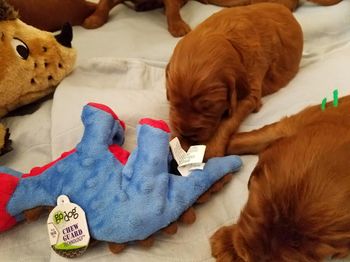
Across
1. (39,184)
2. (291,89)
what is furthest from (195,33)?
(39,184)

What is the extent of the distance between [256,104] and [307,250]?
35.1 inches

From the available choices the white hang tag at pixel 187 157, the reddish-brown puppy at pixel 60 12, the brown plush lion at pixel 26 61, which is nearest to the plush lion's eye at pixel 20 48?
the brown plush lion at pixel 26 61

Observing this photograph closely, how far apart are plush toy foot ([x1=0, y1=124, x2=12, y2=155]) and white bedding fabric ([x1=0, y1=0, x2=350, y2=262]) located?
0.12 ft

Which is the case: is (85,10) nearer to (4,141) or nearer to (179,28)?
(179,28)

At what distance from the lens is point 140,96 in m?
1.81

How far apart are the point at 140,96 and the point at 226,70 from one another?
0.42 metres

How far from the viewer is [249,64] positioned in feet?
5.82

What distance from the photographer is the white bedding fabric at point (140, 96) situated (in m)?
1.38

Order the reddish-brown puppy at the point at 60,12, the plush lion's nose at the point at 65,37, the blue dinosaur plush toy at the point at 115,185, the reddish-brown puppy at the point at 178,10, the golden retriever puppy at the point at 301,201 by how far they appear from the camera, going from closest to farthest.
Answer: the golden retriever puppy at the point at 301,201 → the blue dinosaur plush toy at the point at 115,185 → the plush lion's nose at the point at 65,37 → the reddish-brown puppy at the point at 60,12 → the reddish-brown puppy at the point at 178,10

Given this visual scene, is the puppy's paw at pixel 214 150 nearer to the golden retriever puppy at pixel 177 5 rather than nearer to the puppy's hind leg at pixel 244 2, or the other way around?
the golden retriever puppy at pixel 177 5

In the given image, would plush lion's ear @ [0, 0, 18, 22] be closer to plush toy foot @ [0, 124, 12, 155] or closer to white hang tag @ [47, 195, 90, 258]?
plush toy foot @ [0, 124, 12, 155]

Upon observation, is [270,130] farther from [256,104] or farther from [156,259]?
[156,259]

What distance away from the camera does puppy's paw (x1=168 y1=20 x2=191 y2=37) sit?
7.52 feet

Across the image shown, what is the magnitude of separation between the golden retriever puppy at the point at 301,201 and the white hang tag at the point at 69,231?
1.44 ft
